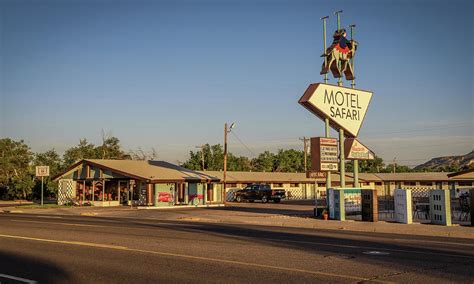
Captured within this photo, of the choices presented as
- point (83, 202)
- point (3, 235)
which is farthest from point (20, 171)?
point (3, 235)

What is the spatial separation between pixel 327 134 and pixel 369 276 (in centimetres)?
1962

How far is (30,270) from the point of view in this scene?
10031mm

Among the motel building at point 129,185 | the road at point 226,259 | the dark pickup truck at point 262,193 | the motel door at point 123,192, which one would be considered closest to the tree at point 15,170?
the motel building at point 129,185

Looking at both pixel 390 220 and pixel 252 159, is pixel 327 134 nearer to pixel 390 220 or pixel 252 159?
pixel 390 220

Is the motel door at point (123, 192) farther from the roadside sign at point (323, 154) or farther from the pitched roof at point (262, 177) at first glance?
the roadside sign at point (323, 154)

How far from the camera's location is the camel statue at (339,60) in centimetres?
2897

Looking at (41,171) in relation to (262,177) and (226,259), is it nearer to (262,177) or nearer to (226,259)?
(262,177)

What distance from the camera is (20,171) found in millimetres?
67938

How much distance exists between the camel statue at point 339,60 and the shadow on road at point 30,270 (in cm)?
2109

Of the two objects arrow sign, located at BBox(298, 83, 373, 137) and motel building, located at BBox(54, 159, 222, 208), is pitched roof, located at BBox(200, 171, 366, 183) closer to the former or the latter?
motel building, located at BBox(54, 159, 222, 208)

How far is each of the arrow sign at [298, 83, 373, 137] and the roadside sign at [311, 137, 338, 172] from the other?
55.3 inches

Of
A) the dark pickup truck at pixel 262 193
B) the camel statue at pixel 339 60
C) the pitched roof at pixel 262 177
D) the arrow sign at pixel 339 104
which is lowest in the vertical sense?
the dark pickup truck at pixel 262 193

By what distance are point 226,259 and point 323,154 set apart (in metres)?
17.0

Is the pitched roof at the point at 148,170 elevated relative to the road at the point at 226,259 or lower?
elevated
